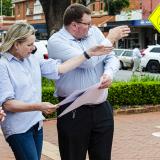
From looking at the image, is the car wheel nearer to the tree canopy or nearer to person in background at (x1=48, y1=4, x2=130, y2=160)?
the tree canopy

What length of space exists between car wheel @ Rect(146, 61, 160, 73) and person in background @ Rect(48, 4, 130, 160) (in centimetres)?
2556

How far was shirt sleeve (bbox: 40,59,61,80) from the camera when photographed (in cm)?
414

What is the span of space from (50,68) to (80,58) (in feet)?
0.83

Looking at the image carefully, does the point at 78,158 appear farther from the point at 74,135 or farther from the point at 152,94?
the point at 152,94

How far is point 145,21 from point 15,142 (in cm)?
3745

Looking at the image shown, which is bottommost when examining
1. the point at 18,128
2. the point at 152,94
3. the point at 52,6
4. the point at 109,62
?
the point at 152,94

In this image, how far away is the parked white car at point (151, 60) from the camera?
29.6m

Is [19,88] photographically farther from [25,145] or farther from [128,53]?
[128,53]

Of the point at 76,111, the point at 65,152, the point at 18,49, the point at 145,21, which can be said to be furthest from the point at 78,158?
the point at 145,21

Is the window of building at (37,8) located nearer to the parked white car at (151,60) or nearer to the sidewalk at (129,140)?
the parked white car at (151,60)

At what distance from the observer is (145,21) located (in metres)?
40.7

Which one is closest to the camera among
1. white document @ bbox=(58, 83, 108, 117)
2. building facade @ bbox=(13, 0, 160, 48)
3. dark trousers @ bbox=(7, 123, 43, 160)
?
dark trousers @ bbox=(7, 123, 43, 160)

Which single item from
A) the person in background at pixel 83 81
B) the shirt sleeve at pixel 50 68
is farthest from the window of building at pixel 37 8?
the shirt sleeve at pixel 50 68

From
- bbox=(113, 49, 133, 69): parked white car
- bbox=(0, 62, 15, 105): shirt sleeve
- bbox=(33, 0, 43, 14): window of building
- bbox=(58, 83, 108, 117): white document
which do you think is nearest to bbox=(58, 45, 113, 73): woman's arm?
bbox=(58, 83, 108, 117): white document
